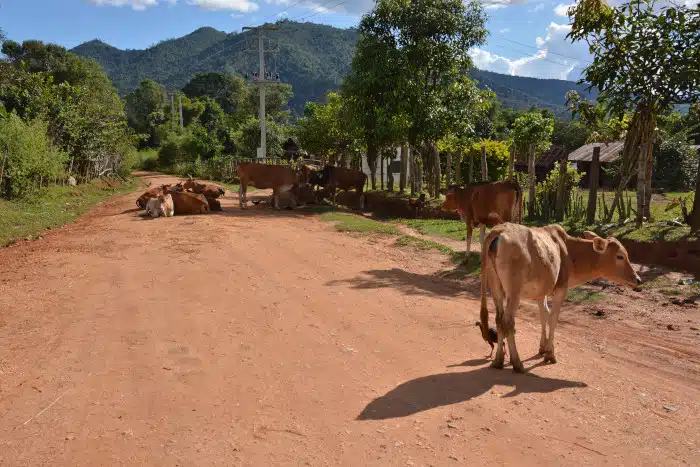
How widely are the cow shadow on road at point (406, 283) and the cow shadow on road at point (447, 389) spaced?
3562 millimetres

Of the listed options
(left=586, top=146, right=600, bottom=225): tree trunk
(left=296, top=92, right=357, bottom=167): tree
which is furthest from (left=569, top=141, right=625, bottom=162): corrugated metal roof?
(left=586, top=146, right=600, bottom=225): tree trunk

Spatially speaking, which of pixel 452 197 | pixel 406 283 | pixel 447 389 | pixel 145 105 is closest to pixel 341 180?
pixel 452 197

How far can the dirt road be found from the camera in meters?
4.23

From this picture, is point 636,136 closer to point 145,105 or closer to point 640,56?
point 640,56

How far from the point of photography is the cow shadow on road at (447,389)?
4.80 m

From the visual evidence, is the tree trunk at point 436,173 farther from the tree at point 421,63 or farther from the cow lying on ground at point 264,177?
the cow lying on ground at point 264,177

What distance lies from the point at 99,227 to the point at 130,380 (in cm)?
988

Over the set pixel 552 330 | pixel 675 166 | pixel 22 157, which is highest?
pixel 675 166

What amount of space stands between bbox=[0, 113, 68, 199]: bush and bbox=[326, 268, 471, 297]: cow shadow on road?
45.6 feet

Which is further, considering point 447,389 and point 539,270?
point 539,270

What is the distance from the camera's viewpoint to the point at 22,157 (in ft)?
59.8

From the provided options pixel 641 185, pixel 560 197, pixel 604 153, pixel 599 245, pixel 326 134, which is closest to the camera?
pixel 599 245

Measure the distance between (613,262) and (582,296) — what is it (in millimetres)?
2710

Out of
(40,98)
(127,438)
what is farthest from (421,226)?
(40,98)
